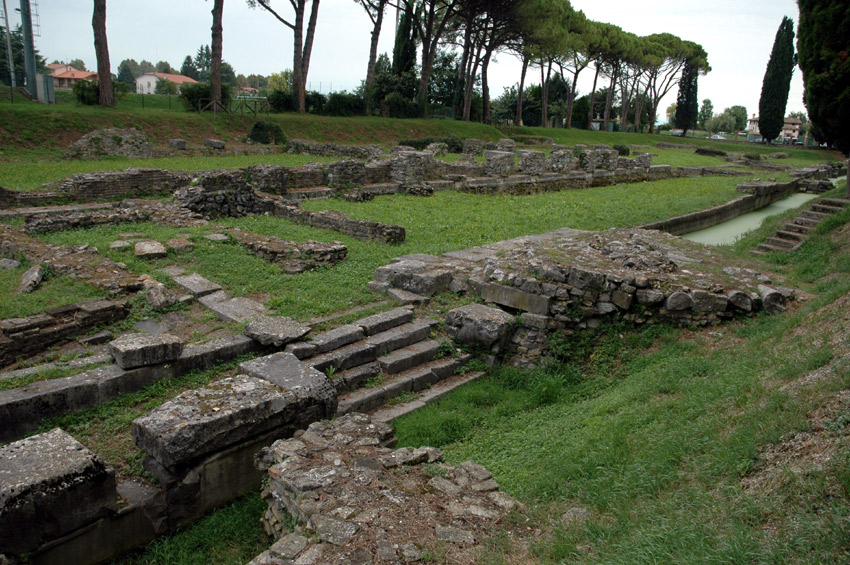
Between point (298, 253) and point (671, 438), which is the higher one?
point (298, 253)

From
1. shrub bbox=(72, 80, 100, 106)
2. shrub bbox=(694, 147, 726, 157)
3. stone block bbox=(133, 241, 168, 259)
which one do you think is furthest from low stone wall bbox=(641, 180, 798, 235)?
shrub bbox=(72, 80, 100, 106)

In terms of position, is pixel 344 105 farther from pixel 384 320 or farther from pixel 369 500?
pixel 369 500

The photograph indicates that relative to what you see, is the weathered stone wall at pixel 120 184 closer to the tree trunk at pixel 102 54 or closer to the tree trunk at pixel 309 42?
the tree trunk at pixel 102 54

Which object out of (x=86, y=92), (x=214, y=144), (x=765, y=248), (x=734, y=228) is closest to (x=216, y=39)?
(x=86, y=92)

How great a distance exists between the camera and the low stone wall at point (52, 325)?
5.75 metres

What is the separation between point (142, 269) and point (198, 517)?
488 cm

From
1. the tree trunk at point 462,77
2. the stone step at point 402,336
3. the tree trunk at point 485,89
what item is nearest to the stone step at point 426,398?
the stone step at point 402,336

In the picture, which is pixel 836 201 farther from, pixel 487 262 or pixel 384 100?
pixel 384 100

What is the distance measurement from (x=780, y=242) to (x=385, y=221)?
28.0 feet

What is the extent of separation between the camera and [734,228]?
16984mm

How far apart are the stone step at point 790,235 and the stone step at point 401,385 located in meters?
9.35

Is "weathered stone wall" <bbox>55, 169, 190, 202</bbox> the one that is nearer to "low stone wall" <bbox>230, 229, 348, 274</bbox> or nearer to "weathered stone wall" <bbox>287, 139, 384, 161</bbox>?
"low stone wall" <bbox>230, 229, 348, 274</bbox>

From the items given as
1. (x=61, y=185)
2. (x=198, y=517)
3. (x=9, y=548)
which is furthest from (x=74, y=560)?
Answer: (x=61, y=185)

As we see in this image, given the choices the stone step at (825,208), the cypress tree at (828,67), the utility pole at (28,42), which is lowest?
the stone step at (825,208)
